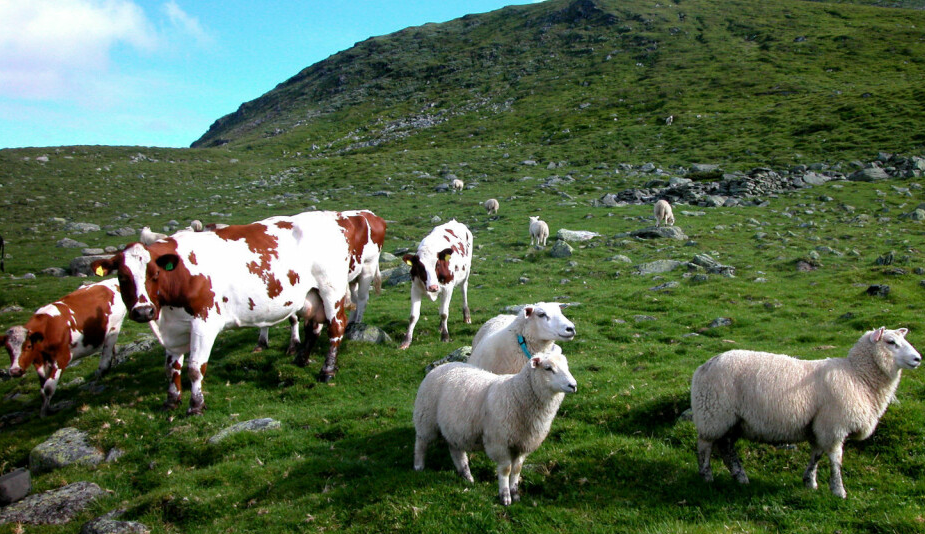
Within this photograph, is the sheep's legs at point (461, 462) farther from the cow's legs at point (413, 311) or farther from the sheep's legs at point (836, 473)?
the cow's legs at point (413, 311)

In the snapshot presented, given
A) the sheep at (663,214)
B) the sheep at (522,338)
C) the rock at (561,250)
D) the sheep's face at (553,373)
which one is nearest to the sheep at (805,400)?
the sheep's face at (553,373)

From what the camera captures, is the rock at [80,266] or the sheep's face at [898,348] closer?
the sheep's face at [898,348]

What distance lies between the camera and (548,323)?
30.5ft

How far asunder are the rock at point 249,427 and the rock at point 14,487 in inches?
107

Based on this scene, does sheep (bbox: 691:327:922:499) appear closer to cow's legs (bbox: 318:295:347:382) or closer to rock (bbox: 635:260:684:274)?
cow's legs (bbox: 318:295:347:382)

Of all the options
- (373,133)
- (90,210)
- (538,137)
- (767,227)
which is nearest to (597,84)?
(538,137)

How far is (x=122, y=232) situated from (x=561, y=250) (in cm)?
2792

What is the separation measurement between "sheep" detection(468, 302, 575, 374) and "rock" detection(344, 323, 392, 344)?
206 inches

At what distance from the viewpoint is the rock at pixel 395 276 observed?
23.5 metres

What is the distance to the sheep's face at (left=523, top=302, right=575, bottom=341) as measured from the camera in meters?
9.04

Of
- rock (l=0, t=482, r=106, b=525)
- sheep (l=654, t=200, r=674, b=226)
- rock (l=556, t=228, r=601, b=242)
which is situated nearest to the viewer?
rock (l=0, t=482, r=106, b=525)

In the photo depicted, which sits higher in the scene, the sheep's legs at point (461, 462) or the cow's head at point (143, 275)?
the cow's head at point (143, 275)

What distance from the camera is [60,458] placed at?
32.3 feet

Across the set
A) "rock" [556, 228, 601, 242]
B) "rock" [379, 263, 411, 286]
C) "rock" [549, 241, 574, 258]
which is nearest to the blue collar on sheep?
"rock" [379, 263, 411, 286]
